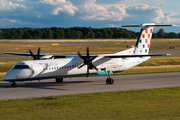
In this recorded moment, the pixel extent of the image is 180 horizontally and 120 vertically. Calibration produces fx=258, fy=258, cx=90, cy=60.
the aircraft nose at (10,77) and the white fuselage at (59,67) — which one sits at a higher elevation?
the white fuselage at (59,67)

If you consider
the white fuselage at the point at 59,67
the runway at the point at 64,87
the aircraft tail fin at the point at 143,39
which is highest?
the aircraft tail fin at the point at 143,39

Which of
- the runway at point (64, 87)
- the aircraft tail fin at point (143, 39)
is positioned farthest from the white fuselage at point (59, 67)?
the aircraft tail fin at point (143, 39)

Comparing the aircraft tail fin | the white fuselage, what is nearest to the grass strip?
the white fuselage

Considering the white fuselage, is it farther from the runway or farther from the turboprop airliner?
the runway

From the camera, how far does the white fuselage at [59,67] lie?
24.6m

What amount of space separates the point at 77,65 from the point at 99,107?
11600 mm

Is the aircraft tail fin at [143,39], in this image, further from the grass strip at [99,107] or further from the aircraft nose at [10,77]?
the aircraft nose at [10,77]

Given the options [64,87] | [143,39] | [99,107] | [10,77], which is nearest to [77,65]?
[64,87]

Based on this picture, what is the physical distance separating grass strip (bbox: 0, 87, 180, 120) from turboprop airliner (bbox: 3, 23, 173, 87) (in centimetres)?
573

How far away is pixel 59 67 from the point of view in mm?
26422

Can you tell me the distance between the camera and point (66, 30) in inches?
7810

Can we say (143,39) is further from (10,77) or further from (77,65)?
(10,77)

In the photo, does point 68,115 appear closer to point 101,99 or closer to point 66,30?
point 101,99

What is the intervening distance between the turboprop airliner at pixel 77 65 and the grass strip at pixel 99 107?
5728 mm
